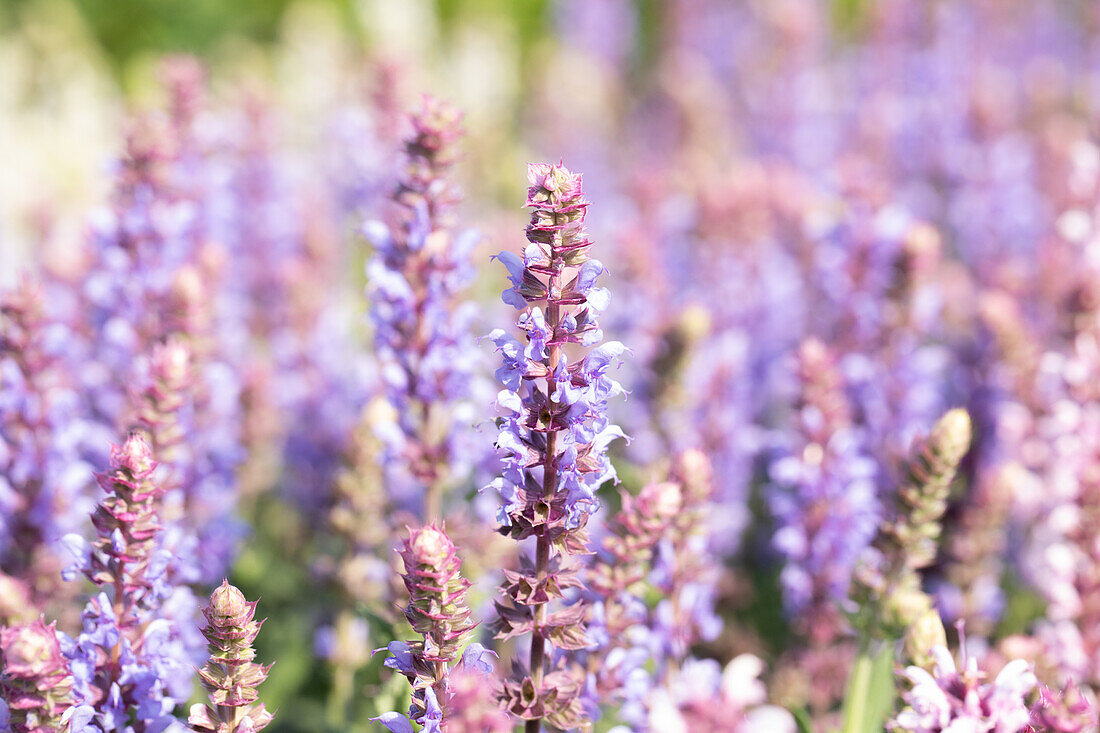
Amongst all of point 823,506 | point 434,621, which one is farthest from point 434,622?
point 823,506

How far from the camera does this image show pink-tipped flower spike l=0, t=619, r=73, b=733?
2.47 m

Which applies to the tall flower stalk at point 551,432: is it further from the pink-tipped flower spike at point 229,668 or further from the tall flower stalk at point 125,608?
the tall flower stalk at point 125,608

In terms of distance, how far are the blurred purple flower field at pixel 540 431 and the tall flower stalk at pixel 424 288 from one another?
1 cm

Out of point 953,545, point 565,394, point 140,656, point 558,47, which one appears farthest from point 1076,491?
point 558,47

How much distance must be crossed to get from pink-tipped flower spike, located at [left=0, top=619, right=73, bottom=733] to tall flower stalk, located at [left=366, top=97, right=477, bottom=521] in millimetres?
1366

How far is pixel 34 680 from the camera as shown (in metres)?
2.52

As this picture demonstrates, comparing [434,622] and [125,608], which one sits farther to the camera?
[125,608]

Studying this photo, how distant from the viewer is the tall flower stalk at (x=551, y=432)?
2618mm

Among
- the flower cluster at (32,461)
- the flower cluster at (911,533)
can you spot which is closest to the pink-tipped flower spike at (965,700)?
the flower cluster at (911,533)

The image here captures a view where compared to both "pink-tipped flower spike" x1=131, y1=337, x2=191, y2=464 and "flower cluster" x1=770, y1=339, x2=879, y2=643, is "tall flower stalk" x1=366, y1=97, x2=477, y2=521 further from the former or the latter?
"flower cluster" x1=770, y1=339, x2=879, y2=643

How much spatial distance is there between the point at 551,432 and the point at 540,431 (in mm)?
34

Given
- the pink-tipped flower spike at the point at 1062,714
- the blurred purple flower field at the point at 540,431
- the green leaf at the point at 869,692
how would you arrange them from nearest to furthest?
the pink-tipped flower spike at the point at 1062,714 < the blurred purple flower field at the point at 540,431 < the green leaf at the point at 869,692

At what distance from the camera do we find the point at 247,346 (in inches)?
269

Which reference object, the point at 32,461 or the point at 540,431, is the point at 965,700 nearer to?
the point at 540,431
